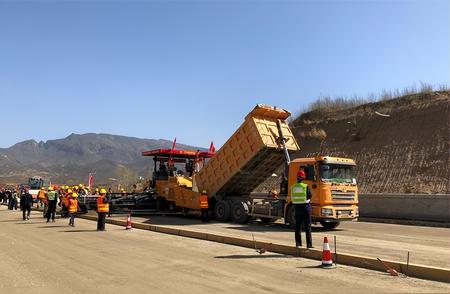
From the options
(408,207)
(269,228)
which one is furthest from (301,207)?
(408,207)

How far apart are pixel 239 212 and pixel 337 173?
180 inches

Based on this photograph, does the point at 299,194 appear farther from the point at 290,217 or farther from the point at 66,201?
the point at 66,201

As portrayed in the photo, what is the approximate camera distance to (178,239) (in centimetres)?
1388

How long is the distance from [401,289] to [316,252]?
296cm

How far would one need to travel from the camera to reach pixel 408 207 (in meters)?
21.3

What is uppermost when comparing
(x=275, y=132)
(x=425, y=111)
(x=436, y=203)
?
(x=425, y=111)

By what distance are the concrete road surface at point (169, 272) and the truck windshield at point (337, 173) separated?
205 inches

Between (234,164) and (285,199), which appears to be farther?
(234,164)

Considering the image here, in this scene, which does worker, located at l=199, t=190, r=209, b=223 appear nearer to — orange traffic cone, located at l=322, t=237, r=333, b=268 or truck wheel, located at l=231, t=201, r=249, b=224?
truck wheel, located at l=231, t=201, r=249, b=224

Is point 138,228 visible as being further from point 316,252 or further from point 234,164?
point 316,252

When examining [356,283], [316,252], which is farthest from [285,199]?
[356,283]

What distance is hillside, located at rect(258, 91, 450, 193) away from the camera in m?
30.8

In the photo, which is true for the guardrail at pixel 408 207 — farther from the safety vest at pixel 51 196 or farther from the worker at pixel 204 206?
the safety vest at pixel 51 196

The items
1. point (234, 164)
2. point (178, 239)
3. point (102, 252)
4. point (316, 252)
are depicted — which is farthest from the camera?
point (234, 164)
